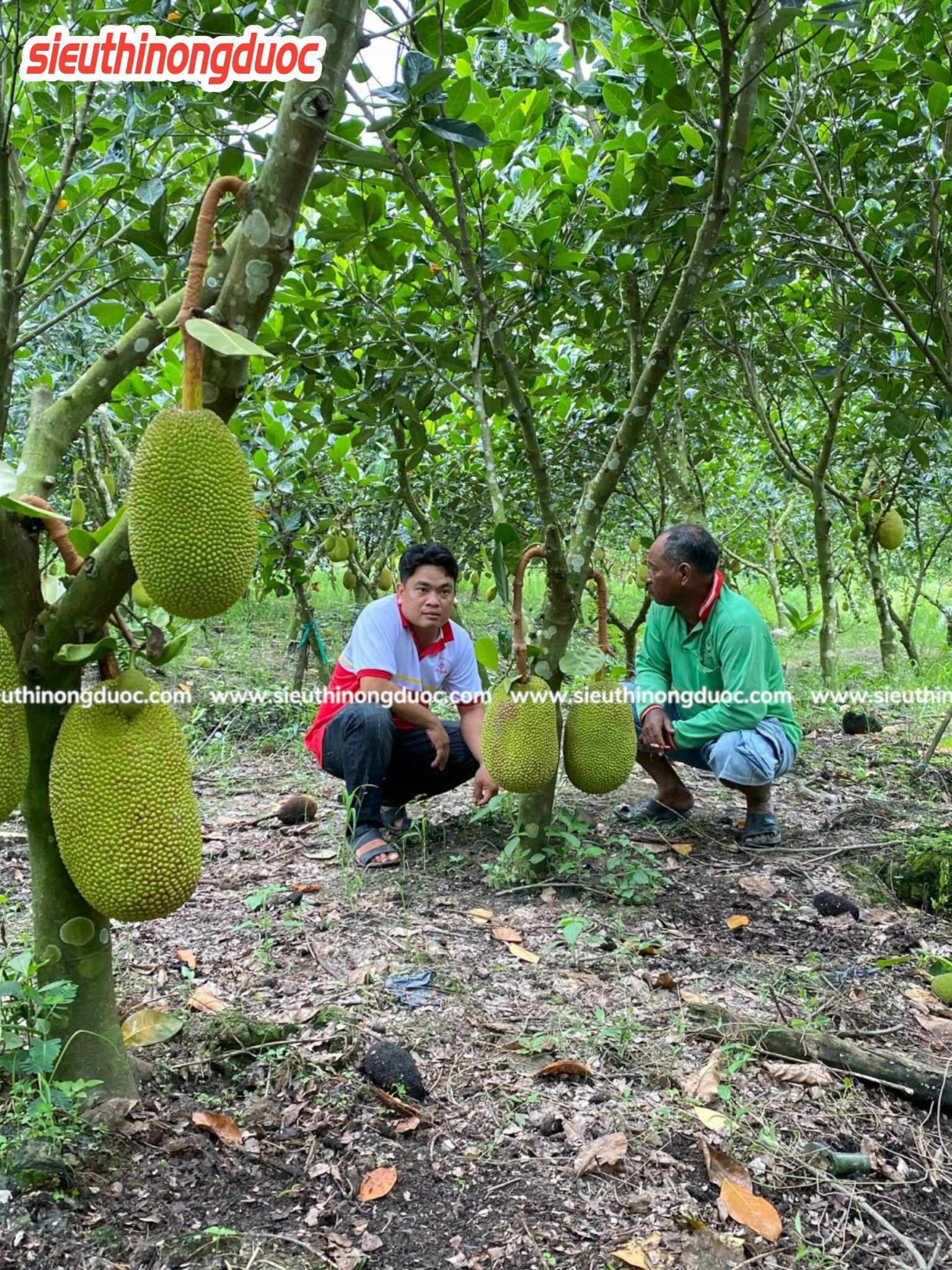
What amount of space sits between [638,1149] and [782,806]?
8.15ft

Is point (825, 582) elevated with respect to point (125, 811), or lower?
elevated

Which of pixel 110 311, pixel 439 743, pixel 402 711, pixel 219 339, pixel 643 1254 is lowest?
pixel 643 1254

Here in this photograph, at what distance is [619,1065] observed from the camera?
Result: 191cm

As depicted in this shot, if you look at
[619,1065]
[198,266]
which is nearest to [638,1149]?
[619,1065]

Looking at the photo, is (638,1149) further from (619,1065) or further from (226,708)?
(226,708)

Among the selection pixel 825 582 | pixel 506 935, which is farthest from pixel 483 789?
pixel 825 582

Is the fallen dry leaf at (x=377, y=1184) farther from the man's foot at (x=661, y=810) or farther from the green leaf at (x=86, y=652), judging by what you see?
the man's foot at (x=661, y=810)

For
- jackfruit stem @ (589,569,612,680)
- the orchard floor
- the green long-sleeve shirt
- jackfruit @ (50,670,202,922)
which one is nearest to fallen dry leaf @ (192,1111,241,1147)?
the orchard floor

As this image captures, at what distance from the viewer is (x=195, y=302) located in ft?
3.87

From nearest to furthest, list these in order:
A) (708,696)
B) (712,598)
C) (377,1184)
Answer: (377,1184) → (712,598) → (708,696)

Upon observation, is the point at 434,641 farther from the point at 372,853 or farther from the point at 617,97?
the point at 617,97

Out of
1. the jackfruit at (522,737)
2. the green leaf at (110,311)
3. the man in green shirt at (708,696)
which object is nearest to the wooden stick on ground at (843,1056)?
the jackfruit at (522,737)

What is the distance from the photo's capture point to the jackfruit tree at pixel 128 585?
1.13 m

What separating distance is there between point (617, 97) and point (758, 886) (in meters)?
2.42
